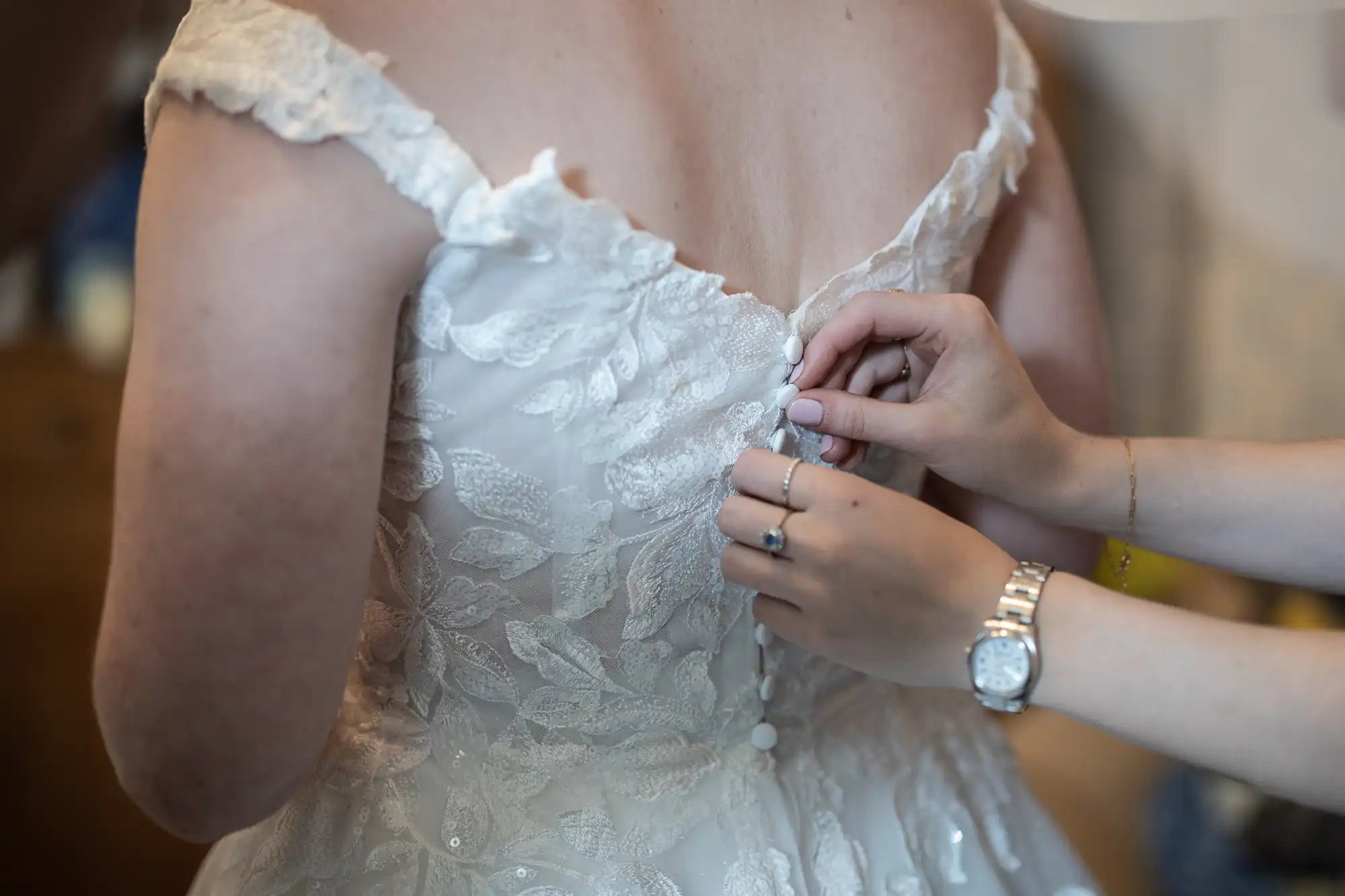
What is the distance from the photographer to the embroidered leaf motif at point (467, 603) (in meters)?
0.61

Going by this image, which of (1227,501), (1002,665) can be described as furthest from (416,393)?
(1227,501)

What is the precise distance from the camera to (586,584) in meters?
0.61

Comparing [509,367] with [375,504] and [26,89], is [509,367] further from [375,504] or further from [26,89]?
[26,89]

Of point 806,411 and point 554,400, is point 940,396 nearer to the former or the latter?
point 806,411

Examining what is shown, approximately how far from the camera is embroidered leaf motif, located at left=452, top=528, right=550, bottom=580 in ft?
1.95

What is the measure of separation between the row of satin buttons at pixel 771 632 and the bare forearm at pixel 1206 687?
7.0 inches

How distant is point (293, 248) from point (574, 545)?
22 cm

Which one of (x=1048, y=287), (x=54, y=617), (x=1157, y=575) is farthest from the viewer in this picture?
(x=1157, y=575)

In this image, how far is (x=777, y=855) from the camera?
2.20 ft

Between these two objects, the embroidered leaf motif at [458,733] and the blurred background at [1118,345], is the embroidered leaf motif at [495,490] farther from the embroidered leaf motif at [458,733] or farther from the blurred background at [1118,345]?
the blurred background at [1118,345]

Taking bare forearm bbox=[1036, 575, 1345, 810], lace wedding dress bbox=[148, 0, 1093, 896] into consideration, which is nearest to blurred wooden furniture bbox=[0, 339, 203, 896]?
lace wedding dress bbox=[148, 0, 1093, 896]

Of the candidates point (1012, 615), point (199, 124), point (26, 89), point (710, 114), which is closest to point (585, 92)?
point (710, 114)

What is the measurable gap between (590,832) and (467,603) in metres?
0.17

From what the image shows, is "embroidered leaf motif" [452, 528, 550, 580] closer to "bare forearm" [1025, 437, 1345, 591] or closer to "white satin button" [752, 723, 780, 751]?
"white satin button" [752, 723, 780, 751]
